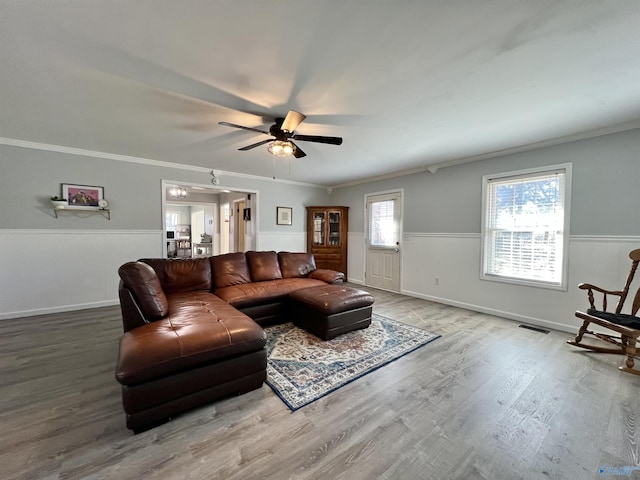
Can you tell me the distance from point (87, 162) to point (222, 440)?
14.6ft

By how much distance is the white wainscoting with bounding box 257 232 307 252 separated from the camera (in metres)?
5.70

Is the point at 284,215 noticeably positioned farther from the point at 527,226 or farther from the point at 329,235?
the point at 527,226

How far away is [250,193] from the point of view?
564 centimetres

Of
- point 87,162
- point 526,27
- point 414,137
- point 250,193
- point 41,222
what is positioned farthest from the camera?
point 250,193

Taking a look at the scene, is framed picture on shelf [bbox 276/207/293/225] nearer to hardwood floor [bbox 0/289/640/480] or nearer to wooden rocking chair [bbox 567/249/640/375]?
hardwood floor [bbox 0/289/640/480]

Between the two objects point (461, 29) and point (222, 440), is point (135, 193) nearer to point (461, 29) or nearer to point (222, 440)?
point (222, 440)

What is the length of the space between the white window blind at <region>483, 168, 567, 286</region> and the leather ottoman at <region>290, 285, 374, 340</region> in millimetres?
2250

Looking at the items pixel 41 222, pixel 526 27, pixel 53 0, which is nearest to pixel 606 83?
pixel 526 27

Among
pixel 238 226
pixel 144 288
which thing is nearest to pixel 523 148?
pixel 144 288

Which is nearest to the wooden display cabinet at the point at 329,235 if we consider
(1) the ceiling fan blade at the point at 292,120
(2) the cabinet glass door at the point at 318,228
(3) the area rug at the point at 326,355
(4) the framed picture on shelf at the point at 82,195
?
(2) the cabinet glass door at the point at 318,228

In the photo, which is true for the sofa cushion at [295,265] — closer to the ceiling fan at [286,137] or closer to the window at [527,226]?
the ceiling fan at [286,137]

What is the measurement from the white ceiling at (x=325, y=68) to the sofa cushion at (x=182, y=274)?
1628mm

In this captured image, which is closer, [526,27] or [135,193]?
[526,27]

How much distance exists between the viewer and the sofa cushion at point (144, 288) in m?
2.03
